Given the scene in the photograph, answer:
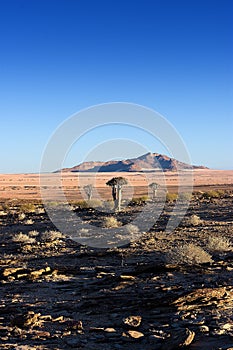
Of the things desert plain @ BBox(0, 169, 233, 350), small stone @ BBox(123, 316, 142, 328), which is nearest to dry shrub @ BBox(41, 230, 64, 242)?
desert plain @ BBox(0, 169, 233, 350)

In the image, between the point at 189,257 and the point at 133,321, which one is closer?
the point at 133,321

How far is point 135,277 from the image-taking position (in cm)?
864

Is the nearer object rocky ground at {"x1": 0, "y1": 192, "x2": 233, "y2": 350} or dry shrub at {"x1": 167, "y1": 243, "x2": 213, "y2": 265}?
rocky ground at {"x1": 0, "y1": 192, "x2": 233, "y2": 350}

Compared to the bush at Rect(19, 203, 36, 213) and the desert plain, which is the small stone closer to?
the desert plain

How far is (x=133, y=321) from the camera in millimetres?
5852

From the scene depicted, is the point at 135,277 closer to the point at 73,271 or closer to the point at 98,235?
the point at 73,271

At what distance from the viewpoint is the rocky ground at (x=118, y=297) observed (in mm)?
5270

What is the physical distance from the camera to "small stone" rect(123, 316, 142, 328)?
5.77m

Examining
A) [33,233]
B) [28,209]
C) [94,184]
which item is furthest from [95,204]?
[94,184]

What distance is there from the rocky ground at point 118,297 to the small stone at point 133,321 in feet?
0.05

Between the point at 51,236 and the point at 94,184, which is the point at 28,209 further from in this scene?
the point at 94,184

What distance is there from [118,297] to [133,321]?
56.6 inches

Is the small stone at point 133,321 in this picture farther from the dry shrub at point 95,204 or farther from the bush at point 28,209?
the dry shrub at point 95,204

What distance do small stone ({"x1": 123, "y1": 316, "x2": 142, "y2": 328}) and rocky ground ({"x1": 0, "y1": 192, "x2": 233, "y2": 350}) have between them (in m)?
0.01
